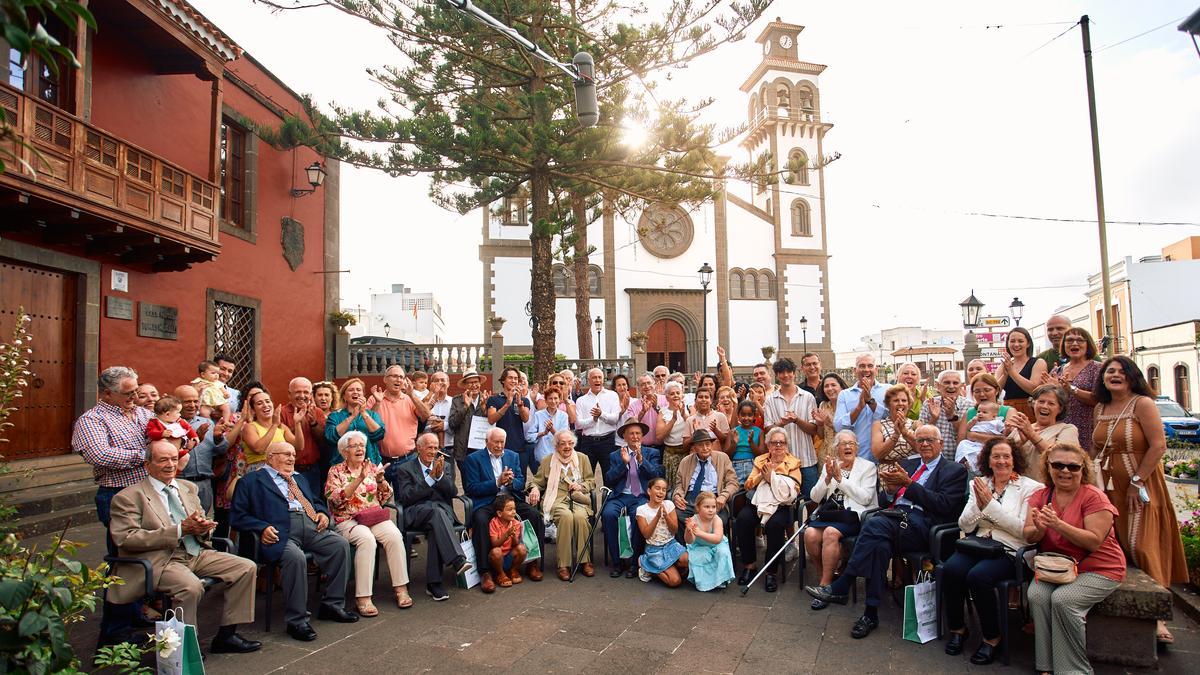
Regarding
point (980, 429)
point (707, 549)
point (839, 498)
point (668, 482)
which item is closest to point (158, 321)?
point (668, 482)

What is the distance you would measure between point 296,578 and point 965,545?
427cm

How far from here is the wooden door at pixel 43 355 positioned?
760cm

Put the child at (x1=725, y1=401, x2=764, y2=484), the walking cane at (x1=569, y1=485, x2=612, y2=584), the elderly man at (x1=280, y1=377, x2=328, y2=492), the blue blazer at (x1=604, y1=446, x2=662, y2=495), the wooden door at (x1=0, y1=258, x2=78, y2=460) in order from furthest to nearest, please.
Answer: the wooden door at (x1=0, y1=258, x2=78, y2=460)
the child at (x1=725, y1=401, x2=764, y2=484)
the blue blazer at (x1=604, y1=446, x2=662, y2=495)
the walking cane at (x1=569, y1=485, x2=612, y2=584)
the elderly man at (x1=280, y1=377, x2=328, y2=492)

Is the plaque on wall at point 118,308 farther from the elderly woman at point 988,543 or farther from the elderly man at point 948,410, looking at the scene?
the elderly woman at point 988,543

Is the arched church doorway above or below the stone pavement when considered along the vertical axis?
above

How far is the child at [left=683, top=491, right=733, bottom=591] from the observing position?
5.51 metres

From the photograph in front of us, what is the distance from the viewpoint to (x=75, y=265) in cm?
832

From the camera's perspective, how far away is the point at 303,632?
447cm

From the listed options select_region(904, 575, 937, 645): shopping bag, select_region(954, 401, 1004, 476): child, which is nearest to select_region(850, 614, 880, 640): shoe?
select_region(904, 575, 937, 645): shopping bag

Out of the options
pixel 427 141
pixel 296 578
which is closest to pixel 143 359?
pixel 427 141

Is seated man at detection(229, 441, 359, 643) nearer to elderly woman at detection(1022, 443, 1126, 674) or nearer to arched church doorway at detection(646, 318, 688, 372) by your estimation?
elderly woman at detection(1022, 443, 1126, 674)

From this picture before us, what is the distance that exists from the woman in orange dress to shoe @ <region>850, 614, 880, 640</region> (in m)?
1.61

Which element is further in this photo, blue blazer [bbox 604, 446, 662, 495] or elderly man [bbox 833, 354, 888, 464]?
blue blazer [bbox 604, 446, 662, 495]

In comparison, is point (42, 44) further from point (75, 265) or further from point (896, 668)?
point (75, 265)
